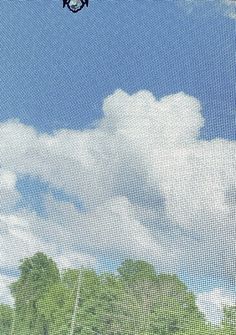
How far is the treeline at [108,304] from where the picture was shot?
7.22 meters

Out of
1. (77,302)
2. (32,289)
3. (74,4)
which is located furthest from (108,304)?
(74,4)

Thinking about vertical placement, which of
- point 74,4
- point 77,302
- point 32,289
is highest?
point 32,289

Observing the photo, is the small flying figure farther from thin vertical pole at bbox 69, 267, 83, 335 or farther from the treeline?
thin vertical pole at bbox 69, 267, 83, 335

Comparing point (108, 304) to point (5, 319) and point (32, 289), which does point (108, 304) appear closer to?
point (32, 289)

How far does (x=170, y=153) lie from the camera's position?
25.6ft

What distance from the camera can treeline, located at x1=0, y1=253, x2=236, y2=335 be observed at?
23.7 ft

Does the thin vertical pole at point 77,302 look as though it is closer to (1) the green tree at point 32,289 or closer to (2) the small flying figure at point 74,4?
(1) the green tree at point 32,289

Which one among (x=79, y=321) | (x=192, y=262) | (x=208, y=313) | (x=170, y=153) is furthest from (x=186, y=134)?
(x=79, y=321)

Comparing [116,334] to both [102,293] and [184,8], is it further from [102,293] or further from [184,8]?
[184,8]

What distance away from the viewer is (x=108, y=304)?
764cm

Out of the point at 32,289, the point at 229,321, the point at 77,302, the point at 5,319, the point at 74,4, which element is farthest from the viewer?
the point at 5,319

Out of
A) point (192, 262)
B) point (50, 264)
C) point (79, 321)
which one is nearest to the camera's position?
point (192, 262)

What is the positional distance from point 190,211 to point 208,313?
1.27m

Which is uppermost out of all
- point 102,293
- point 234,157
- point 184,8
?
point 184,8
